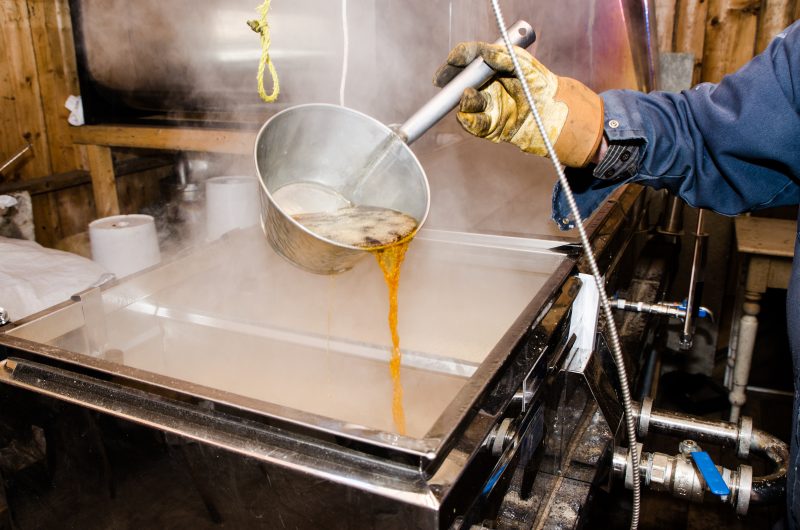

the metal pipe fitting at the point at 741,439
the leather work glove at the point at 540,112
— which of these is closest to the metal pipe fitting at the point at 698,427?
the metal pipe fitting at the point at 741,439

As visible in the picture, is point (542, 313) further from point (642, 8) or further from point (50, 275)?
point (642, 8)

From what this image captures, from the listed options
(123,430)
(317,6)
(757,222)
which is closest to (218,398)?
(123,430)

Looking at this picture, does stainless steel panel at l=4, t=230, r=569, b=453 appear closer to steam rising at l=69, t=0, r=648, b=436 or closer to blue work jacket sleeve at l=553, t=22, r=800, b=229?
steam rising at l=69, t=0, r=648, b=436

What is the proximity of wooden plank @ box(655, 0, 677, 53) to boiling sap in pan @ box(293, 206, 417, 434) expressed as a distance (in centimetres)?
309

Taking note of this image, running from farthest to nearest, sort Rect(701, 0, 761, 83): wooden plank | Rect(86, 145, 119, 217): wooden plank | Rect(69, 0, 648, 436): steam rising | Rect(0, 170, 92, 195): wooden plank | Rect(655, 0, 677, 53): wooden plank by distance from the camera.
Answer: Rect(655, 0, 677, 53): wooden plank → Rect(701, 0, 761, 83): wooden plank → Rect(86, 145, 119, 217): wooden plank → Rect(0, 170, 92, 195): wooden plank → Rect(69, 0, 648, 436): steam rising

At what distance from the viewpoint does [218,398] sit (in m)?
0.90

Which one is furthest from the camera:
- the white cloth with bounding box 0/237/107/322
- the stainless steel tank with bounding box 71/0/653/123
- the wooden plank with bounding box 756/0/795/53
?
the wooden plank with bounding box 756/0/795/53

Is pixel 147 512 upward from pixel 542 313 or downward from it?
downward

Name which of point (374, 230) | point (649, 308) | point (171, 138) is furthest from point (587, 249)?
point (171, 138)

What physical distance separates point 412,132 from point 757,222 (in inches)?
112

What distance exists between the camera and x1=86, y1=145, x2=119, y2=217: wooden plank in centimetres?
284

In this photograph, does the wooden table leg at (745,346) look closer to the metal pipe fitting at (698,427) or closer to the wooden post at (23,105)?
the metal pipe fitting at (698,427)

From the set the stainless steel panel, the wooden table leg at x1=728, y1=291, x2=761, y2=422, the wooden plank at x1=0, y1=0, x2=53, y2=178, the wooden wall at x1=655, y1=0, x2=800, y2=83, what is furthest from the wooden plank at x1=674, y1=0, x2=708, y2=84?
the wooden plank at x1=0, y1=0, x2=53, y2=178

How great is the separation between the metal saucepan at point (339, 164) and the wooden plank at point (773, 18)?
3071 mm
